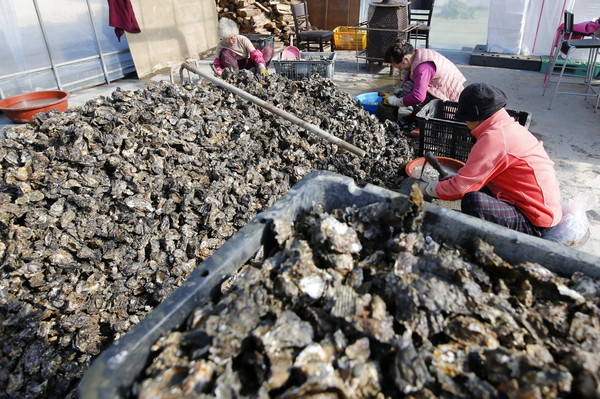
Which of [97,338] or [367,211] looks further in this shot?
[97,338]

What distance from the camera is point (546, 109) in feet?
19.8

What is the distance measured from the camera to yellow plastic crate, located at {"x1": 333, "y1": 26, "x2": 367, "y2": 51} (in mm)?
9508

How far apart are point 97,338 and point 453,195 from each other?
242 centimetres

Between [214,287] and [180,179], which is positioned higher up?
[214,287]

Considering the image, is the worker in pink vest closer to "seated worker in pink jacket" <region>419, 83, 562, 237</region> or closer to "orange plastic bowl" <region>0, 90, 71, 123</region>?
"seated worker in pink jacket" <region>419, 83, 562, 237</region>

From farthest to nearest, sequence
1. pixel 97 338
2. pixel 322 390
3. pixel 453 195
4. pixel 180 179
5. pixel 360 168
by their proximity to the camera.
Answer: pixel 360 168, pixel 180 179, pixel 453 195, pixel 97 338, pixel 322 390

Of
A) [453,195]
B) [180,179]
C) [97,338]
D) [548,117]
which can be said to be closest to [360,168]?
[453,195]

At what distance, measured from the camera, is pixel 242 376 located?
1.05 metres

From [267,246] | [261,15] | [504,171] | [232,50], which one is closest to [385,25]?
[232,50]

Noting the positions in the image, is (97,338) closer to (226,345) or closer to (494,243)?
(226,345)

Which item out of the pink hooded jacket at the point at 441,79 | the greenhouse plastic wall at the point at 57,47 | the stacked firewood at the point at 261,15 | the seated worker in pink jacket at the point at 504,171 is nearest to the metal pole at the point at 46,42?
the greenhouse plastic wall at the point at 57,47

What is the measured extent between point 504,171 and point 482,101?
1.58 ft

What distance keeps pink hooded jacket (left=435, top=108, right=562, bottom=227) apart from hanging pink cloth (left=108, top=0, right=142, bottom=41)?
7229 mm

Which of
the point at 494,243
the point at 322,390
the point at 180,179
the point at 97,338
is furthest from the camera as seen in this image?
the point at 180,179
